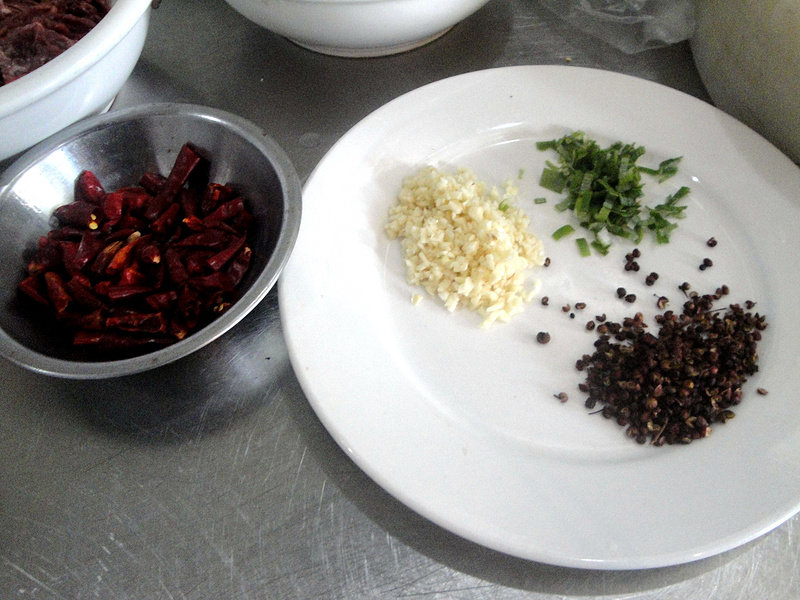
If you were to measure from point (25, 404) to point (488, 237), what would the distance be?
1.21 metres

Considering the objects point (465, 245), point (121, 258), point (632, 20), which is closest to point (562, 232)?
point (465, 245)

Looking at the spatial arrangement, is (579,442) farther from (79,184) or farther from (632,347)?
(79,184)

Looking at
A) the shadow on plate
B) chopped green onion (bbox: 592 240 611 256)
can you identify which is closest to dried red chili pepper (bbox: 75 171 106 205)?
the shadow on plate

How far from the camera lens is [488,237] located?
152cm

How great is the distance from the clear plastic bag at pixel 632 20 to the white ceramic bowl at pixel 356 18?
1.87ft

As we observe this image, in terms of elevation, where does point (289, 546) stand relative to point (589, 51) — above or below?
below

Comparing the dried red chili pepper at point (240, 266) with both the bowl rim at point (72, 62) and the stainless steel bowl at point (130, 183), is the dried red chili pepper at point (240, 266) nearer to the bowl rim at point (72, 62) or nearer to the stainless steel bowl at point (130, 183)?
the stainless steel bowl at point (130, 183)

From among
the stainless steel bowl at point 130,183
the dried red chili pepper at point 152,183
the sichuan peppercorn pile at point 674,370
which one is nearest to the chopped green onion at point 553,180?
the sichuan peppercorn pile at point 674,370

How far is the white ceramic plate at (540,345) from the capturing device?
3.95 ft

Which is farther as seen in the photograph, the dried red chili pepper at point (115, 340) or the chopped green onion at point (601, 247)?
the chopped green onion at point (601, 247)

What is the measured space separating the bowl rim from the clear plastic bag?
1.48m

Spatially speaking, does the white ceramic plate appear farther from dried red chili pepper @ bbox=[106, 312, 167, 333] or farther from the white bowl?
the white bowl

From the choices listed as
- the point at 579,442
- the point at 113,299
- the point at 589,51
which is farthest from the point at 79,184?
the point at 589,51

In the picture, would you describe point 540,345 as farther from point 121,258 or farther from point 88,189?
point 88,189
